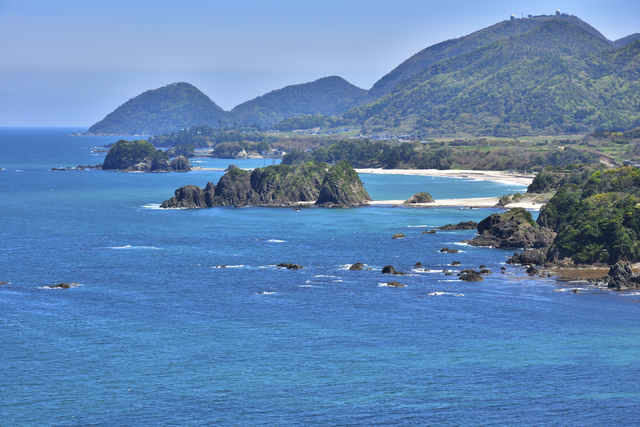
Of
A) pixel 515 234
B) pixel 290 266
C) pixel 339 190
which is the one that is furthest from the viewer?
pixel 339 190

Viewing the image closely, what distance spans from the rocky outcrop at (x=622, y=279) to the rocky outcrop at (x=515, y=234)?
79.5 feet

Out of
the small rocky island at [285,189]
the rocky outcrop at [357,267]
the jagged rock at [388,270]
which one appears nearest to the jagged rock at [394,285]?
the jagged rock at [388,270]

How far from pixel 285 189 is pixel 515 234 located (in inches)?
3410

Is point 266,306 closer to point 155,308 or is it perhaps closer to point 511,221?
point 155,308

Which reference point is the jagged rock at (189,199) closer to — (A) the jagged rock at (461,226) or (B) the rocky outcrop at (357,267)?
(A) the jagged rock at (461,226)

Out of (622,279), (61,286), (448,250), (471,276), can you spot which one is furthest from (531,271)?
(61,286)

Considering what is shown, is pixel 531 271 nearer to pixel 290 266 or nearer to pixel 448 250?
pixel 448 250

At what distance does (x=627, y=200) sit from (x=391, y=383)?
6734 cm

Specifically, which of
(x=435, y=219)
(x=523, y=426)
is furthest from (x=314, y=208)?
(x=523, y=426)

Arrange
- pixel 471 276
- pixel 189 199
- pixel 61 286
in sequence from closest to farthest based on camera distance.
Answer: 1. pixel 61 286
2. pixel 471 276
3. pixel 189 199

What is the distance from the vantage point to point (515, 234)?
119 m

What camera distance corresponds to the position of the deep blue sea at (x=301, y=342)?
52.6m

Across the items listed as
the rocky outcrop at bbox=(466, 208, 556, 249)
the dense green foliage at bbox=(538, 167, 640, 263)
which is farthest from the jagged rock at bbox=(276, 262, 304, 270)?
the dense green foliage at bbox=(538, 167, 640, 263)

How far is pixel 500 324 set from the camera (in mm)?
74375
